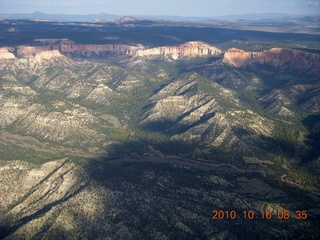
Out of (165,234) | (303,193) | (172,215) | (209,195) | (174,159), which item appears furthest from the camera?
(174,159)

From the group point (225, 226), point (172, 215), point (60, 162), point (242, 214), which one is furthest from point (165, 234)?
point (60, 162)

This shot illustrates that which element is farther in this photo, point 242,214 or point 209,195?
point 209,195

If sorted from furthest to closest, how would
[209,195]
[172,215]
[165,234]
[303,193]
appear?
[303,193], [209,195], [172,215], [165,234]

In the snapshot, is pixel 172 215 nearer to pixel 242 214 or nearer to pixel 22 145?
pixel 242 214

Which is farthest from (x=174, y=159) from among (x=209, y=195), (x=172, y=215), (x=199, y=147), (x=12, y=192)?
(x=12, y=192)

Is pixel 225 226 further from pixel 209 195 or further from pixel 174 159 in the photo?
pixel 174 159

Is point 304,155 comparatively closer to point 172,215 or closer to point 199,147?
point 199,147

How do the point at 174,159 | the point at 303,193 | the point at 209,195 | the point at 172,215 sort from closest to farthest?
the point at 172,215, the point at 209,195, the point at 303,193, the point at 174,159

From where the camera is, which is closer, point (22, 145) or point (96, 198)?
point (96, 198)
